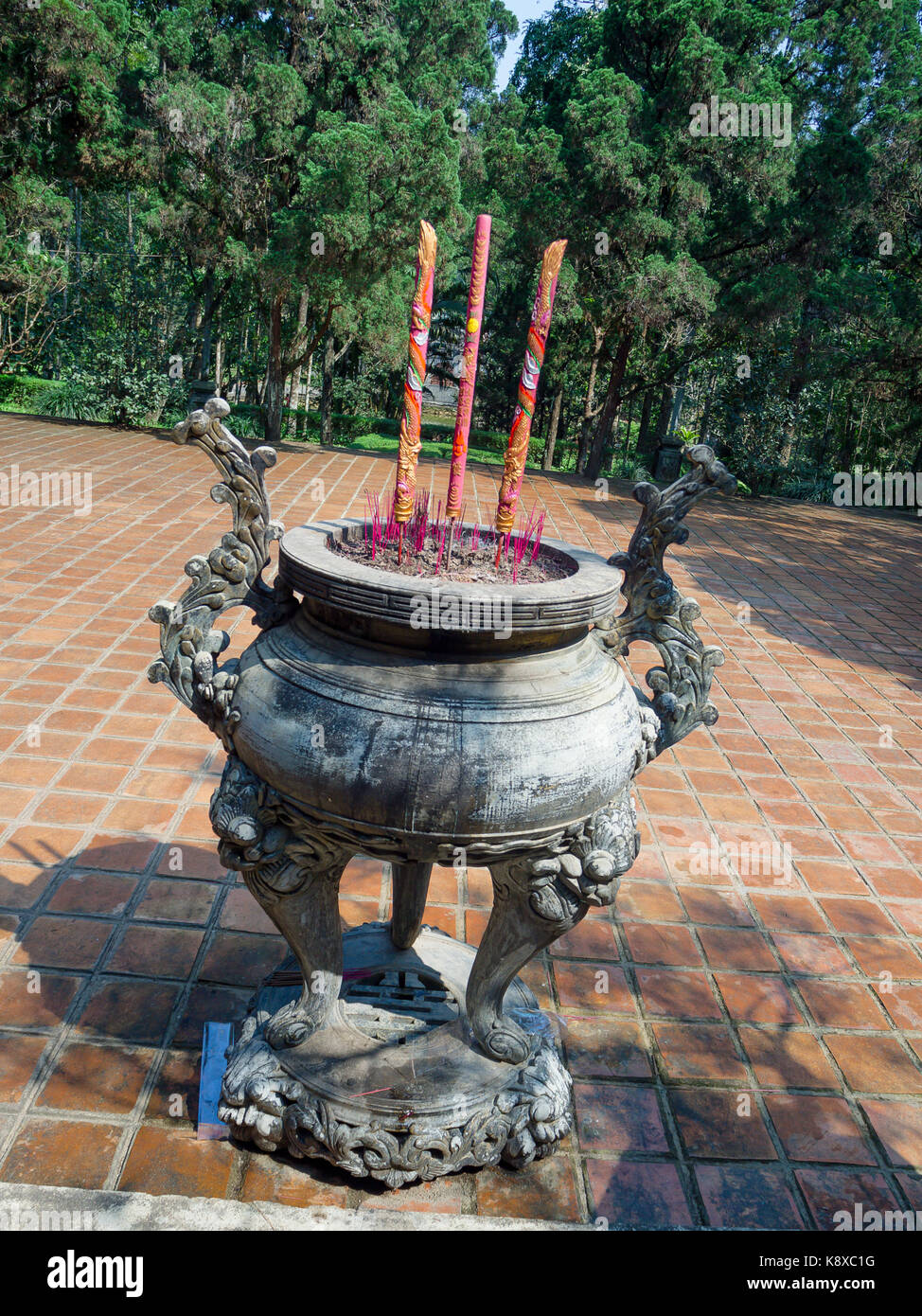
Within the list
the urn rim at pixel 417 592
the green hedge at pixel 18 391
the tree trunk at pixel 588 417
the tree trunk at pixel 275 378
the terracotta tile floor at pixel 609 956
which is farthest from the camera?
the green hedge at pixel 18 391

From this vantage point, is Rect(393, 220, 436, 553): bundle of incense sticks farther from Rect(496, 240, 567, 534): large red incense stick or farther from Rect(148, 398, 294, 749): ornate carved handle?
Rect(148, 398, 294, 749): ornate carved handle

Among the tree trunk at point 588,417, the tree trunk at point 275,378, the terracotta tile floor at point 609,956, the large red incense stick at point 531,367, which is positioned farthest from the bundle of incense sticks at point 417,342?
the tree trunk at point 588,417

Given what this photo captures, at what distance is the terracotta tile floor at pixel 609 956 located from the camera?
2.09 metres

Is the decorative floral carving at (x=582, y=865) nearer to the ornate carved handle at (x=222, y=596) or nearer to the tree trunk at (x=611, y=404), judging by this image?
the ornate carved handle at (x=222, y=596)

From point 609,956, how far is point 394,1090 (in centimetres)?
99

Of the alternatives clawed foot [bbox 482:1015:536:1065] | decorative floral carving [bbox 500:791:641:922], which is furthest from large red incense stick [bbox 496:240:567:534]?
clawed foot [bbox 482:1015:536:1065]

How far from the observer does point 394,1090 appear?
2.11m

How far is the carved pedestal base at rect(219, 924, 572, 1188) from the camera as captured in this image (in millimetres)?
2037

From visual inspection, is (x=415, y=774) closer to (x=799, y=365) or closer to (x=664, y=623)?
(x=664, y=623)

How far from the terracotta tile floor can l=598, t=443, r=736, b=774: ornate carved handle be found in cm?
99

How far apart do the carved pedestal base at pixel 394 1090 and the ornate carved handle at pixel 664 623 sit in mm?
859

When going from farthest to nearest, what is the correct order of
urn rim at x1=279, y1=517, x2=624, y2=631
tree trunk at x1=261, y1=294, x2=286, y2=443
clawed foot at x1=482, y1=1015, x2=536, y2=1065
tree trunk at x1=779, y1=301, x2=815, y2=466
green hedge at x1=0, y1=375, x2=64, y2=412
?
green hedge at x1=0, y1=375, x2=64, y2=412, tree trunk at x1=779, y1=301, x2=815, y2=466, tree trunk at x1=261, y1=294, x2=286, y2=443, clawed foot at x1=482, y1=1015, x2=536, y2=1065, urn rim at x1=279, y1=517, x2=624, y2=631

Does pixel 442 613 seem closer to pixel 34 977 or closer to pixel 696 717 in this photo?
pixel 696 717

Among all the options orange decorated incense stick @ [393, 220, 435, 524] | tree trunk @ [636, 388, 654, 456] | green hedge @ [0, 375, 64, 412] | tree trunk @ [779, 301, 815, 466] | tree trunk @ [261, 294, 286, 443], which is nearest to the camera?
orange decorated incense stick @ [393, 220, 435, 524]
